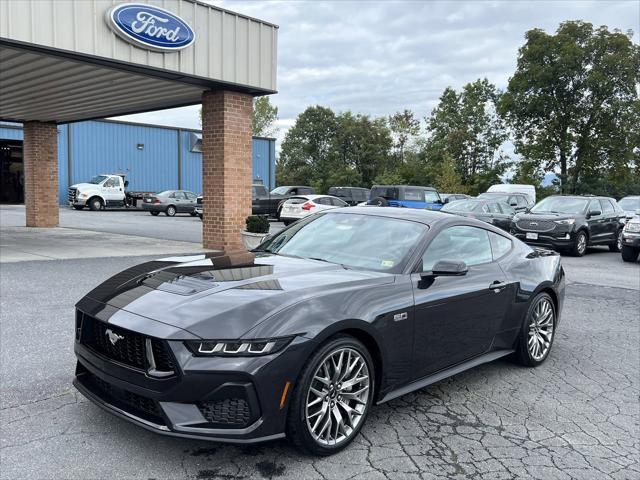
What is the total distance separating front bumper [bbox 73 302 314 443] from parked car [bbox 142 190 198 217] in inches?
1039

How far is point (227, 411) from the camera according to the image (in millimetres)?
2752

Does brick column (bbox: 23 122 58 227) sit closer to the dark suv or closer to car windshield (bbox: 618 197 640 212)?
the dark suv

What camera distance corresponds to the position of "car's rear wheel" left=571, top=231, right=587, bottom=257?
13993 mm

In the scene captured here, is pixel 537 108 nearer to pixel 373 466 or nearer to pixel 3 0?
pixel 3 0

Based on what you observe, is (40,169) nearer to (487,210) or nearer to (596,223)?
(487,210)

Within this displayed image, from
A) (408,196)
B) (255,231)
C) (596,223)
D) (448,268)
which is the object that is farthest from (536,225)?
(448,268)

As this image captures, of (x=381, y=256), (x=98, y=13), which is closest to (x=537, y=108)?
(x=98, y=13)

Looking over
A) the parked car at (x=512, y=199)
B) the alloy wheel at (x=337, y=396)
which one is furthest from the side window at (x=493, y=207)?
the alloy wheel at (x=337, y=396)

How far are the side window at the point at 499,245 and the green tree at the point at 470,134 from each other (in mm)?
49833

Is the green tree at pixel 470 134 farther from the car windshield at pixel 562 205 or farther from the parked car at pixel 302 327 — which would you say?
the parked car at pixel 302 327

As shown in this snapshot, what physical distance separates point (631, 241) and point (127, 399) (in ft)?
41.7

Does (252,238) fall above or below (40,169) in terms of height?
below

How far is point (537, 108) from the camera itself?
37.2m

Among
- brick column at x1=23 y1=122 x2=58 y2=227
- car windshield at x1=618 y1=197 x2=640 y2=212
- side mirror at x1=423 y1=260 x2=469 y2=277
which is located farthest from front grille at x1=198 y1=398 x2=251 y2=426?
car windshield at x1=618 y1=197 x2=640 y2=212
